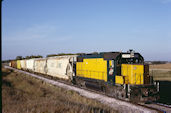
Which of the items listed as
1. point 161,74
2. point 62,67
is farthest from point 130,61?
point 161,74

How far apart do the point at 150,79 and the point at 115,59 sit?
8.67 ft

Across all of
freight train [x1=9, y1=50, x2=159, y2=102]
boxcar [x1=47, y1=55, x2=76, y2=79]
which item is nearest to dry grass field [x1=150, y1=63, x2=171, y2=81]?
boxcar [x1=47, y1=55, x2=76, y2=79]

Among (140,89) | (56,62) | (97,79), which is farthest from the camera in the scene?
(56,62)

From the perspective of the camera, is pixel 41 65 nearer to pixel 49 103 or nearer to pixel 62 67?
pixel 62 67

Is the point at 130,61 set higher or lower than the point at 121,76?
higher

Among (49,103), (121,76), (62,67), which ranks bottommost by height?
(49,103)

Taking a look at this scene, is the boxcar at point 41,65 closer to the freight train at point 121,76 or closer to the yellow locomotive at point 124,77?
the freight train at point 121,76

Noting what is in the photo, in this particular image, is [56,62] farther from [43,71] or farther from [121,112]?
[121,112]

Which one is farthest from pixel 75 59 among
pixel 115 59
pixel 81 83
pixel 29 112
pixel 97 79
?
pixel 29 112

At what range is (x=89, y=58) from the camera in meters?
15.6

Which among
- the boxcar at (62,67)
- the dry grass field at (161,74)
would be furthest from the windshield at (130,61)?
the dry grass field at (161,74)

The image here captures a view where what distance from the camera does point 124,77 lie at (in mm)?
11180

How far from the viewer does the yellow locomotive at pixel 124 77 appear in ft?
35.4

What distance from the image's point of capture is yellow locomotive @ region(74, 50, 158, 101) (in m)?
10.8
